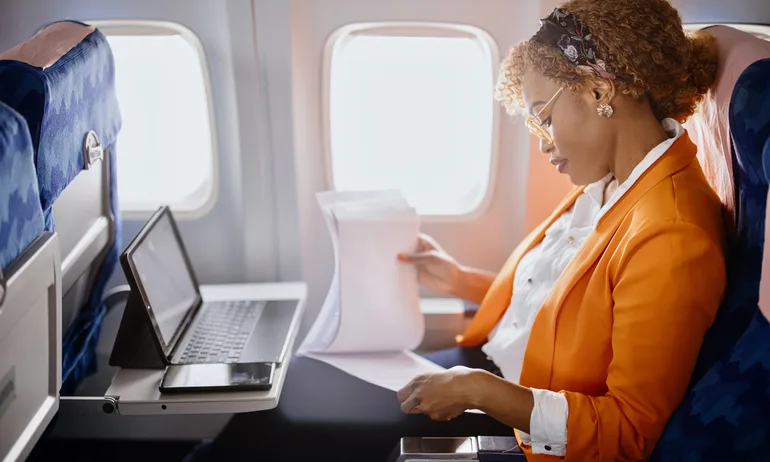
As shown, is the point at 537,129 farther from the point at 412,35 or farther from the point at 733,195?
the point at 412,35

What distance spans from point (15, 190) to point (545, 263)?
1.15 meters

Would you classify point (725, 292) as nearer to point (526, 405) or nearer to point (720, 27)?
point (526, 405)

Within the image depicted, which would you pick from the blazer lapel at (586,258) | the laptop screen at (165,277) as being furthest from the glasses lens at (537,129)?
the laptop screen at (165,277)

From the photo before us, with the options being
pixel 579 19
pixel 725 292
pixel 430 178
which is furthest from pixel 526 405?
pixel 430 178

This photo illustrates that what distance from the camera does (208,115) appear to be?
2.45 meters

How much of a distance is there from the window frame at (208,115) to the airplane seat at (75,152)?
395mm

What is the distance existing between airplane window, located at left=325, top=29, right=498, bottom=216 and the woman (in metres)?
0.74

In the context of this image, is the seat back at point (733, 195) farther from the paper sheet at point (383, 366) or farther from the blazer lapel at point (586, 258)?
the paper sheet at point (383, 366)

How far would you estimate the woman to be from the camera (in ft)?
4.66

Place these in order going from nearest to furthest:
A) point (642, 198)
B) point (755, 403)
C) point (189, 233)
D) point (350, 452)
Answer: point (755, 403), point (642, 198), point (350, 452), point (189, 233)

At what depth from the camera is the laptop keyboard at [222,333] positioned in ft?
6.39

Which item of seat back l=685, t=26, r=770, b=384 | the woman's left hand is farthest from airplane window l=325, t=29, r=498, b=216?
the woman's left hand

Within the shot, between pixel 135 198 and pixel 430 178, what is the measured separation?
973mm

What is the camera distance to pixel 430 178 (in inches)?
104
